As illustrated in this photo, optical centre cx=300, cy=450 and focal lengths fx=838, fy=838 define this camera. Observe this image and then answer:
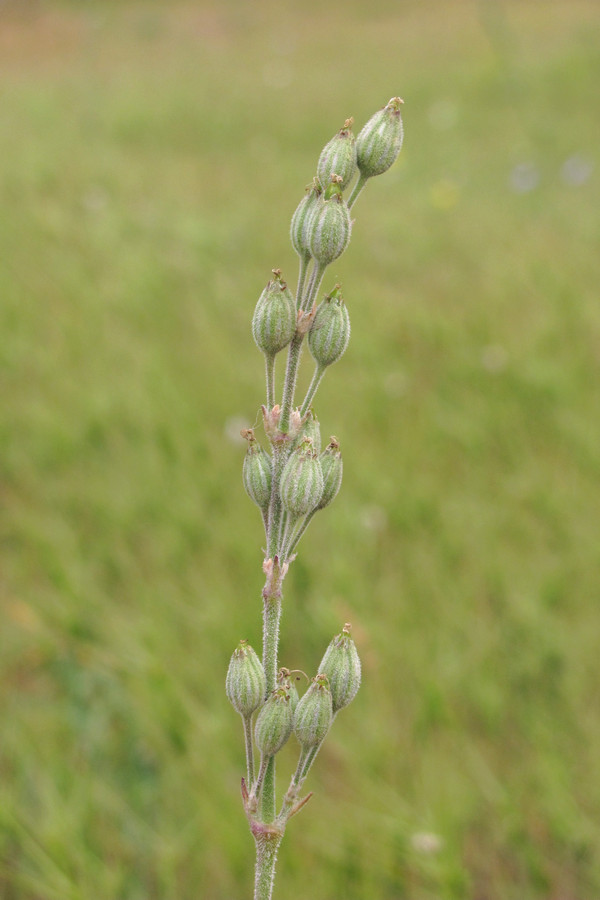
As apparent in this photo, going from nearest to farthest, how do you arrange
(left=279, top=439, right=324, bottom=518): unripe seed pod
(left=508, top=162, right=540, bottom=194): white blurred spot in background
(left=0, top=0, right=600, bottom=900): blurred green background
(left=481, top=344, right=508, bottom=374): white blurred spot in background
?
(left=279, top=439, right=324, bottom=518): unripe seed pod, (left=0, top=0, right=600, bottom=900): blurred green background, (left=481, top=344, right=508, bottom=374): white blurred spot in background, (left=508, top=162, right=540, bottom=194): white blurred spot in background

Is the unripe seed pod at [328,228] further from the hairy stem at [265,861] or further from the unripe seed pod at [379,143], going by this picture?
the hairy stem at [265,861]

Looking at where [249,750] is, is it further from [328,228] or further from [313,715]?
[328,228]

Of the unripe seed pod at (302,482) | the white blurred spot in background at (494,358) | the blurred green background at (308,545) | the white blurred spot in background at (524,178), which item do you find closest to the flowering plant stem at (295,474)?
the unripe seed pod at (302,482)

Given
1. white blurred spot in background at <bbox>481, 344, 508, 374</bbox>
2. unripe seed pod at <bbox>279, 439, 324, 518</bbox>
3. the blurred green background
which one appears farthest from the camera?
white blurred spot in background at <bbox>481, 344, 508, 374</bbox>

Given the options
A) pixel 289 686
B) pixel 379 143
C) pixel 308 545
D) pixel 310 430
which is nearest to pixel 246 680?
pixel 289 686

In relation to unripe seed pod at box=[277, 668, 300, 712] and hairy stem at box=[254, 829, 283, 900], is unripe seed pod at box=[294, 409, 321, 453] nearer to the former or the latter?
unripe seed pod at box=[277, 668, 300, 712]

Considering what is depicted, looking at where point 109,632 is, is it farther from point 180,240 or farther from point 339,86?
point 339,86

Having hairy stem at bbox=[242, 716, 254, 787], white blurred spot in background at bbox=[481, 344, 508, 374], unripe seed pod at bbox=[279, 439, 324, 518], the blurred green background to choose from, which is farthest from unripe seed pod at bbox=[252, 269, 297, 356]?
white blurred spot in background at bbox=[481, 344, 508, 374]
